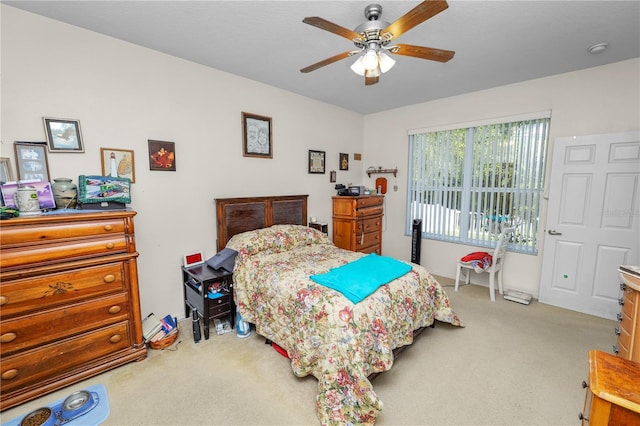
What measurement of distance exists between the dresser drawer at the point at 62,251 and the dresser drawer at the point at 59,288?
4.1 inches

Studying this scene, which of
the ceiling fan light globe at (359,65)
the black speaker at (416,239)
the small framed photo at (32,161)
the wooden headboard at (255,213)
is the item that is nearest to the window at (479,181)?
the black speaker at (416,239)

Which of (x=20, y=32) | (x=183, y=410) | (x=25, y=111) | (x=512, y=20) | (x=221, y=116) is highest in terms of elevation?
(x=512, y=20)

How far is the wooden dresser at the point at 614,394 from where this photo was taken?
2.92 feet

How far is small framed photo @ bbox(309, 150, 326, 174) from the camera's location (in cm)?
418

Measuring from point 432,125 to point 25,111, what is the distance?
458 cm

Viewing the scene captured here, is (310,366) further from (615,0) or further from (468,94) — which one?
(468,94)

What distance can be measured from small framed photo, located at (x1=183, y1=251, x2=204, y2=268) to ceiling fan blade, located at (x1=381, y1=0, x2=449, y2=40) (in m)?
2.72

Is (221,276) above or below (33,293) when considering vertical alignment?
below

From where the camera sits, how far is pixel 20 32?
204 centimetres

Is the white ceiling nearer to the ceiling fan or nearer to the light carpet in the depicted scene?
the ceiling fan

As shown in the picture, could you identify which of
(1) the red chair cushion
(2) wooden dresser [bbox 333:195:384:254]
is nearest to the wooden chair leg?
(1) the red chair cushion

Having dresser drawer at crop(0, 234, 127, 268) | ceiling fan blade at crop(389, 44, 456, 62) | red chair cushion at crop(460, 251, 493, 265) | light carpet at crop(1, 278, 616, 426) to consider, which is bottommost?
light carpet at crop(1, 278, 616, 426)

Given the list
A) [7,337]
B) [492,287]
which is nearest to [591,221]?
[492,287]

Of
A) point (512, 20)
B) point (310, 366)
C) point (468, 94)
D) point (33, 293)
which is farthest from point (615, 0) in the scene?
point (33, 293)
